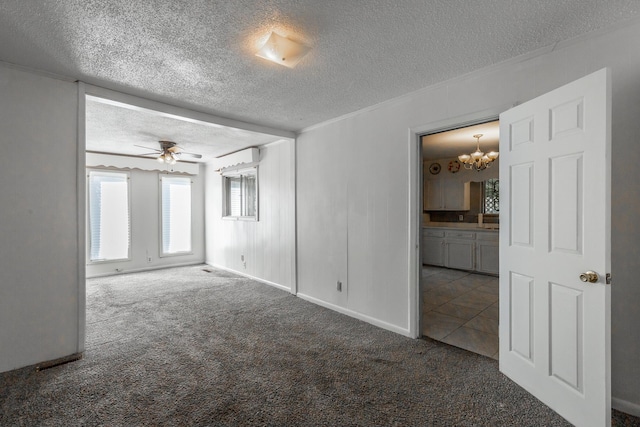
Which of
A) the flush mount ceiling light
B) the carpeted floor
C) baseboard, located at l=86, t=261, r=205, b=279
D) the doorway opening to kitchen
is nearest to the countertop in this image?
the doorway opening to kitchen

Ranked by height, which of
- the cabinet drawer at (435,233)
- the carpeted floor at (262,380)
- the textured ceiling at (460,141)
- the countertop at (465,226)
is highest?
Answer: the textured ceiling at (460,141)

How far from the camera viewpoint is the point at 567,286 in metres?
1.84

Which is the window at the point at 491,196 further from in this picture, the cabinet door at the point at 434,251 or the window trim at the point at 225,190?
the window trim at the point at 225,190

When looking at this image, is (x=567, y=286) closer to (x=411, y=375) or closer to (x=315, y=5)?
(x=411, y=375)

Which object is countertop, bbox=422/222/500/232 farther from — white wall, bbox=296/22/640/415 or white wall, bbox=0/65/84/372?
white wall, bbox=0/65/84/372

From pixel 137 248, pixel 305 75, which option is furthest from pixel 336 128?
pixel 137 248

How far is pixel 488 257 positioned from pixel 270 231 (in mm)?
4357

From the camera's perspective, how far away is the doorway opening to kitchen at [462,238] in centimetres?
335

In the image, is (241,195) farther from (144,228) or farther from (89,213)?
(89,213)

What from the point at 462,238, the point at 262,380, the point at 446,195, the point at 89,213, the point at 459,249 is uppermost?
the point at 446,195

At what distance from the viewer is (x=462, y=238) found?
20.6ft

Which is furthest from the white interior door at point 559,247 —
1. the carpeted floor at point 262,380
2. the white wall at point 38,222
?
the white wall at point 38,222

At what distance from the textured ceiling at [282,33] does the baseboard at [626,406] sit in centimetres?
248

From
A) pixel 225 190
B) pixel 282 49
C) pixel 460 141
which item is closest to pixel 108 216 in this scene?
pixel 225 190
